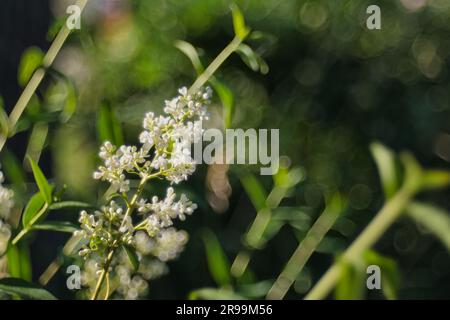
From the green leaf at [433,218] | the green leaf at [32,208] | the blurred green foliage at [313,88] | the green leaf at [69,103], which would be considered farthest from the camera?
the blurred green foliage at [313,88]

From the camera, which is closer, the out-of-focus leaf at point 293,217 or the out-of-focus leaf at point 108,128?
the out-of-focus leaf at point 108,128

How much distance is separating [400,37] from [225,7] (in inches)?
14.6

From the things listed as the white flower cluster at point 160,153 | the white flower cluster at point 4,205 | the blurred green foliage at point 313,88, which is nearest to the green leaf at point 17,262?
the white flower cluster at point 4,205

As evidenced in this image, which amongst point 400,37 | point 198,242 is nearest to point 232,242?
point 198,242

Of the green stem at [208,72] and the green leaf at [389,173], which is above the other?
the green stem at [208,72]

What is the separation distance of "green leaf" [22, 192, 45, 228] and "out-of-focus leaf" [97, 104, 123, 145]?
8 centimetres

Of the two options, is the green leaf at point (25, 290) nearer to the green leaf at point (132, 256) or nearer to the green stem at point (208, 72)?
the green leaf at point (132, 256)

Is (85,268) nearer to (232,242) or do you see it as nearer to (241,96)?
(232,242)

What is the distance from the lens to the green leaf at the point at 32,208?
53 cm

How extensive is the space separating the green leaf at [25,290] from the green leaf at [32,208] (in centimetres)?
4

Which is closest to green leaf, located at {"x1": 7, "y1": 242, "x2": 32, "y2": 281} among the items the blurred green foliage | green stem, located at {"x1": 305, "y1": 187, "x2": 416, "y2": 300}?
green stem, located at {"x1": 305, "y1": 187, "x2": 416, "y2": 300}

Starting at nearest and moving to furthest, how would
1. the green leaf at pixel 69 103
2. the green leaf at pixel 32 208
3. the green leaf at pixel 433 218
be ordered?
the green leaf at pixel 433 218
the green leaf at pixel 32 208
the green leaf at pixel 69 103
